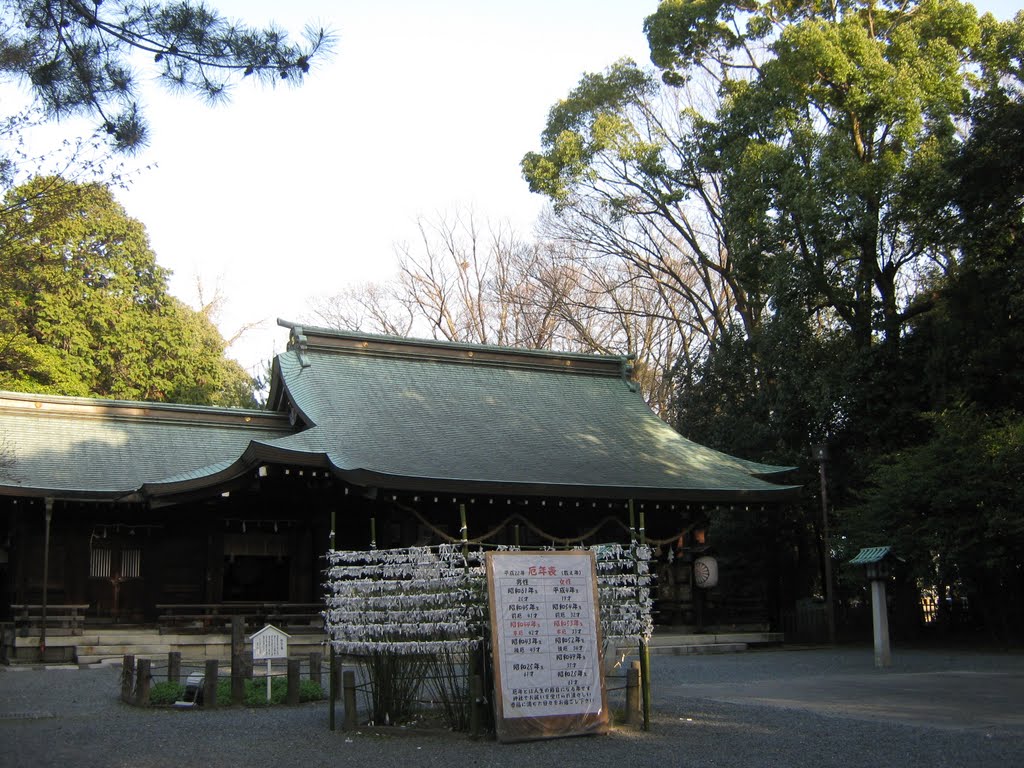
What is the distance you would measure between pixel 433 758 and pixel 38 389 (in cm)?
2629

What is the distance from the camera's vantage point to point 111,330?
3148cm

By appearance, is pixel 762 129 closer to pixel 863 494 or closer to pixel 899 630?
pixel 863 494

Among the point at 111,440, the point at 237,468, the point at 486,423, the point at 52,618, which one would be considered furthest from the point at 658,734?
the point at 111,440

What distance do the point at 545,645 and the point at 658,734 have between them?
130 cm

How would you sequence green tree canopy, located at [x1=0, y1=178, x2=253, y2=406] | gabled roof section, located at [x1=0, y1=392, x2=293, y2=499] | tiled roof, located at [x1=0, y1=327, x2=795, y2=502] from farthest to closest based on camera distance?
green tree canopy, located at [x1=0, y1=178, x2=253, y2=406], gabled roof section, located at [x1=0, y1=392, x2=293, y2=499], tiled roof, located at [x1=0, y1=327, x2=795, y2=502]

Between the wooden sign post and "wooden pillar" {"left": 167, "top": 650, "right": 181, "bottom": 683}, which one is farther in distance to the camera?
"wooden pillar" {"left": 167, "top": 650, "right": 181, "bottom": 683}

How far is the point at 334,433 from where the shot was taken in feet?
66.4

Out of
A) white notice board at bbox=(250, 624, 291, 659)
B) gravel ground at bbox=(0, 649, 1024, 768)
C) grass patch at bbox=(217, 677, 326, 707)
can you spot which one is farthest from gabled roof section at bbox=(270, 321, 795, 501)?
gravel ground at bbox=(0, 649, 1024, 768)

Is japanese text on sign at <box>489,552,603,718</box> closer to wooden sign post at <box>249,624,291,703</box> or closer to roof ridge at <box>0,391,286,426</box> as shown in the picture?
wooden sign post at <box>249,624,291,703</box>

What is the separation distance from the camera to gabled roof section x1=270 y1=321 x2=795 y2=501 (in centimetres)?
1920

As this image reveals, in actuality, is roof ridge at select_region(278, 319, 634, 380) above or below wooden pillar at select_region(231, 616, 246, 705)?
above

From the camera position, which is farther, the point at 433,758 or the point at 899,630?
the point at 899,630

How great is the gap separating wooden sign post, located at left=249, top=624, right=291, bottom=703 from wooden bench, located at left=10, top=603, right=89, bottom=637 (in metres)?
7.52

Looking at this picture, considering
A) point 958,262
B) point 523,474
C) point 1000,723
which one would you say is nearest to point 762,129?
point 958,262
